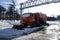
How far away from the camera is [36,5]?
1496 inches

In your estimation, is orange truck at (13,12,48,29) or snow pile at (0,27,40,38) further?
orange truck at (13,12,48,29)

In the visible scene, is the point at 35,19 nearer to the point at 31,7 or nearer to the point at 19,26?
the point at 19,26

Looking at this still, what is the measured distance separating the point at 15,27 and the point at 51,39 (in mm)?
7139

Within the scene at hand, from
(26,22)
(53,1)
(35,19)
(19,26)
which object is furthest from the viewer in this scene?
(53,1)

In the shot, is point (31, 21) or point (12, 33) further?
point (31, 21)

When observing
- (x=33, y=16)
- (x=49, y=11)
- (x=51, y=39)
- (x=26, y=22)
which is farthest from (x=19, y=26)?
(x=49, y=11)

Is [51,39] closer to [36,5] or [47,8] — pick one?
[36,5]

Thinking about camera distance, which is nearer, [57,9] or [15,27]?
[15,27]

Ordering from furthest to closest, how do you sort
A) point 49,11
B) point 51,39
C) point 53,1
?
point 49,11 → point 53,1 → point 51,39

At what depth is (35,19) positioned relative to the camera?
21.5 meters

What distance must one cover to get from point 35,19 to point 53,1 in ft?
55.4

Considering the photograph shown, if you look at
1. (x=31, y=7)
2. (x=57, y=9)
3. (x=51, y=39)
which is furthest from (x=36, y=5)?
(x=51, y=39)

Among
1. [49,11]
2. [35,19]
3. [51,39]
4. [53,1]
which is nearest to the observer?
[51,39]

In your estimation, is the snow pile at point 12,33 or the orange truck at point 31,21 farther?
the orange truck at point 31,21
